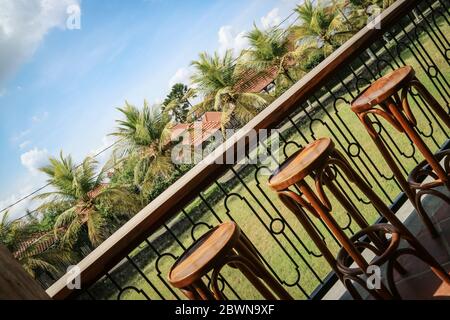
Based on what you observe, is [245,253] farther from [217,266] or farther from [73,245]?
[73,245]

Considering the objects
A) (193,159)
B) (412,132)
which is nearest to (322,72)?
(412,132)

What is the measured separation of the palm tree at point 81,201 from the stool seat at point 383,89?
16.1 metres

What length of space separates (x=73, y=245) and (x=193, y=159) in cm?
760

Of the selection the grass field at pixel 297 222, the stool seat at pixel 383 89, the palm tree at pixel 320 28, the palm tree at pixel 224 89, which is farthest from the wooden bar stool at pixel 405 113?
the palm tree at pixel 320 28

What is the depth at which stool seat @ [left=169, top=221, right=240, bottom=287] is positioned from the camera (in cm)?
146

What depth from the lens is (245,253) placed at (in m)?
1.61

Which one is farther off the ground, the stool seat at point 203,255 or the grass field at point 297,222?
the stool seat at point 203,255

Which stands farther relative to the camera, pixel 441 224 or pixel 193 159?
pixel 193 159

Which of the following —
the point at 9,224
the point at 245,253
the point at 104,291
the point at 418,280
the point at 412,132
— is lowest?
the point at 104,291

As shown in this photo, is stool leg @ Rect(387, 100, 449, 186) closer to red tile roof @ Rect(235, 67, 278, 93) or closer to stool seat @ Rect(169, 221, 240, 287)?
stool seat @ Rect(169, 221, 240, 287)

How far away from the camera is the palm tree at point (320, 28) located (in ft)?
69.8

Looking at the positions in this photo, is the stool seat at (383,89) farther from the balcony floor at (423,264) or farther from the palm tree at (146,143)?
the palm tree at (146,143)

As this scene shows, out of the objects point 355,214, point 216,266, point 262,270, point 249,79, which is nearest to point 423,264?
point 355,214
